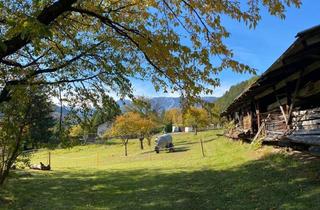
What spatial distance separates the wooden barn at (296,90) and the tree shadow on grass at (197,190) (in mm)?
1242

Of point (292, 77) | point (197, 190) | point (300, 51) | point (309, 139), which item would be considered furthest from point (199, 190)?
point (300, 51)

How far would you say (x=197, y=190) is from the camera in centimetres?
1532

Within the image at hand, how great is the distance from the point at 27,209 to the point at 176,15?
334 inches

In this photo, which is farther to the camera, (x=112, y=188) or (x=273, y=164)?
(x=112, y=188)

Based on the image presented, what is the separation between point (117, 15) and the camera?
1085cm

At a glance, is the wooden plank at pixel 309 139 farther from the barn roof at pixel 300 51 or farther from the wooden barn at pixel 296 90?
the barn roof at pixel 300 51

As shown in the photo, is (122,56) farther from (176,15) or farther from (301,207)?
(301,207)

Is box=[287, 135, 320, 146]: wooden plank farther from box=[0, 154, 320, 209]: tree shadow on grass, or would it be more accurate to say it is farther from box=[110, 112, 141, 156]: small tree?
box=[110, 112, 141, 156]: small tree

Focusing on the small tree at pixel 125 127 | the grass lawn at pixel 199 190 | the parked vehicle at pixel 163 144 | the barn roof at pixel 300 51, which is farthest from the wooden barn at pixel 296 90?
the small tree at pixel 125 127

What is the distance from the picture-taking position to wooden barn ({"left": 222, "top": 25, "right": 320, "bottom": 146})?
1203 cm

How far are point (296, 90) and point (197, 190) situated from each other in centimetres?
504

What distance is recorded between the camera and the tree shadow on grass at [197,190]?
11505mm

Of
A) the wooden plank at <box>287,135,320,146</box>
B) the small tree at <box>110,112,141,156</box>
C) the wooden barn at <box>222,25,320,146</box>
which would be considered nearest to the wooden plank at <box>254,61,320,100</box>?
the wooden barn at <box>222,25,320,146</box>

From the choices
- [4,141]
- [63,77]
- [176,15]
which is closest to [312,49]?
[176,15]
